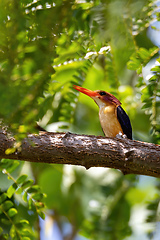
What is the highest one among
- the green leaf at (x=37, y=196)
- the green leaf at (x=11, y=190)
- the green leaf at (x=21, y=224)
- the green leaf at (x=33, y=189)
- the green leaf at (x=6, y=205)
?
the green leaf at (x=11, y=190)

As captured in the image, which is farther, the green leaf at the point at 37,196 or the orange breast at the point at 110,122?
the orange breast at the point at 110,122

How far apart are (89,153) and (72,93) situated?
2.51ft

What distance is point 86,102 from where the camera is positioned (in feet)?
14.9

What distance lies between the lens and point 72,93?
2510 millimetres

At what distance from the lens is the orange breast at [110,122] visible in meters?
3.18

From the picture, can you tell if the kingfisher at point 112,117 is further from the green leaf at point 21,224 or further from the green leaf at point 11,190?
the green leaf at point 21,224

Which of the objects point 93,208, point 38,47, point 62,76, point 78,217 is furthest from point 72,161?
point 78,217

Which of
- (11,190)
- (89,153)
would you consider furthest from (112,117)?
(11,190)

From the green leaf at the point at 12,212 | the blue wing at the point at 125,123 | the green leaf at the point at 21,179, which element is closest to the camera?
the green leaf at the point at 12,212

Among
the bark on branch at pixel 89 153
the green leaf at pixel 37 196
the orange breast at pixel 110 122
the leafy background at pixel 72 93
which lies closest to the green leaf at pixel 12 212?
the leafy background at pixel 72 93

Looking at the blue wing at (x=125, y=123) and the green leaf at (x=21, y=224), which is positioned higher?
the green leaf at (x=21, y=224)

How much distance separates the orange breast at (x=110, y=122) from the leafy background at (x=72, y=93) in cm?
16

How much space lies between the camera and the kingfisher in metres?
3.13

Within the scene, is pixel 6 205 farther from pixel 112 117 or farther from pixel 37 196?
pixel 112 117
